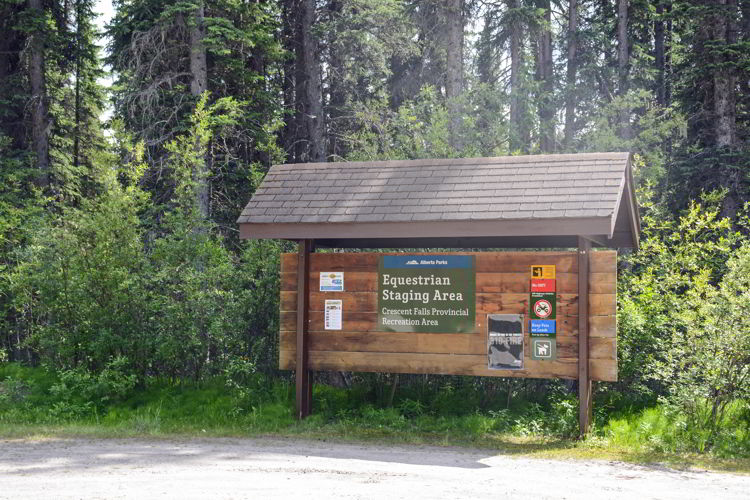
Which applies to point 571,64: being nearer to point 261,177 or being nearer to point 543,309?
point 261,177

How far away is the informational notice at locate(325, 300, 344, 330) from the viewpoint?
11.6 m

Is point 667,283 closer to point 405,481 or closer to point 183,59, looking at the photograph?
point 405,481

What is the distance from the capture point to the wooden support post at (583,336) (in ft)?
34.0

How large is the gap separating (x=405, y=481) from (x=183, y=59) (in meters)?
15.3

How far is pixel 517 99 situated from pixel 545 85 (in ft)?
20.0

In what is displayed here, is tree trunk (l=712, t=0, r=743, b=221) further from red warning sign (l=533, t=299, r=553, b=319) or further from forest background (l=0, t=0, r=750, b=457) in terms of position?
red warning sign (l=533, t=299, r=553, b=319)

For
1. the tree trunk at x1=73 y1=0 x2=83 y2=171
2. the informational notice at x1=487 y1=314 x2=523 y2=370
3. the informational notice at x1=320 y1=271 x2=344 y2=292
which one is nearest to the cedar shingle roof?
the informational notice at x1=320 y1=271 x2=344 y2=292

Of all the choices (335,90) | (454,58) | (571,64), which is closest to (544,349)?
(454,58)

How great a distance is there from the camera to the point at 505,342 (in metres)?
10.8

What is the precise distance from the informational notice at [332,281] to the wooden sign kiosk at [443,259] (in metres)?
0.02

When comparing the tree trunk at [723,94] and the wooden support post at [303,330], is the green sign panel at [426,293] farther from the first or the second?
the tree trunk at [723,94]

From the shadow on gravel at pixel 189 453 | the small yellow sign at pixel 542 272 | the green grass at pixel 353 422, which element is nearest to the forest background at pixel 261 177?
the green grass at pixel 353 422

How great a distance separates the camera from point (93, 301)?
13.1m

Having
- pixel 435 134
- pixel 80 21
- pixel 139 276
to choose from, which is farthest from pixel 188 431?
pixel 80 21
